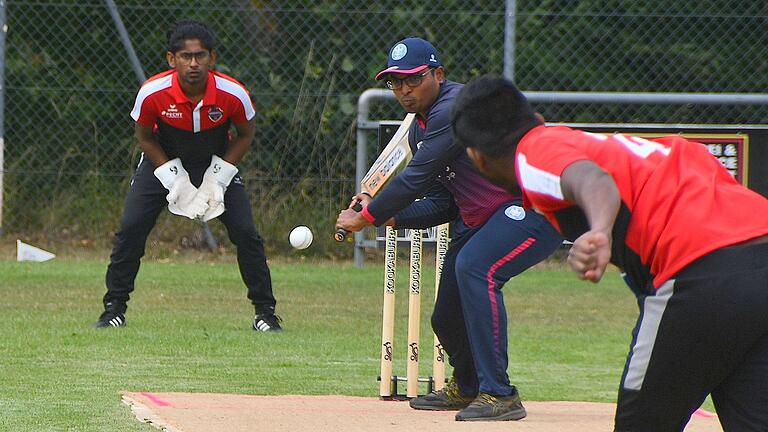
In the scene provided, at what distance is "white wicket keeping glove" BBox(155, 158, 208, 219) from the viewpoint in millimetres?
9297

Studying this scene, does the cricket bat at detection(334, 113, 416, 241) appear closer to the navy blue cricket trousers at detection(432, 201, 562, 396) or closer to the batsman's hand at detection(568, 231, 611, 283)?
the navy blue cricket trousers at detection(432, 201, 562, 396)

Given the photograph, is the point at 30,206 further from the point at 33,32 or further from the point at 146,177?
the point at 146,177

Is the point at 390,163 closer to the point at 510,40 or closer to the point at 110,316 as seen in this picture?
the point at 110,316

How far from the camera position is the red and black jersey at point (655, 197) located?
3904mm

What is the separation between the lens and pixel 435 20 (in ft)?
47.7

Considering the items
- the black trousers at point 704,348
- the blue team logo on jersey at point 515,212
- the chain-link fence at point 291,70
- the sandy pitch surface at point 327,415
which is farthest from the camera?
the chain-link fence at point 291,70

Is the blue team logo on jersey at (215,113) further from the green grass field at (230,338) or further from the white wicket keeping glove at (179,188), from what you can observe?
the green grass field at (230,338)

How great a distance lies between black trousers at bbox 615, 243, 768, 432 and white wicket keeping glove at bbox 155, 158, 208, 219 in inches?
222

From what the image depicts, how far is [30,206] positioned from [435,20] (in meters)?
4.82

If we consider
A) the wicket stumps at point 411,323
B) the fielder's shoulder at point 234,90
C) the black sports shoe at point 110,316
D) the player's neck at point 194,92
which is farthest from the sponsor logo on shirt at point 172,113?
the wicket stumps at point 411,323

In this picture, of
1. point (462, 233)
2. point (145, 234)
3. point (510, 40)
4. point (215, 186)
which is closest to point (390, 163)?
point (462, 233)

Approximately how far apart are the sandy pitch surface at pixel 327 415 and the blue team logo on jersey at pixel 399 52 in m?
1.72

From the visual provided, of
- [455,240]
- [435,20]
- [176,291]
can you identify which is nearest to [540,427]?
[455,240]

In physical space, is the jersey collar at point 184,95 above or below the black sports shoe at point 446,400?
above
